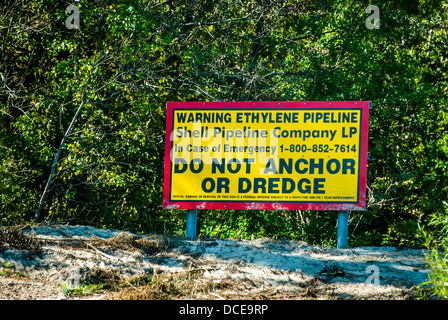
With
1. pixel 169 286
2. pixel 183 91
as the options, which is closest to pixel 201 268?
pixel 169 286

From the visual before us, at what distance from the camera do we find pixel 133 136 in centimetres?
979

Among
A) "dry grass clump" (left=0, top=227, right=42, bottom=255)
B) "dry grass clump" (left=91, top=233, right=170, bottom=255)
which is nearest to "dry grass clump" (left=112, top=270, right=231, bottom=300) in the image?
"dry grass clump" (left=91, top=233, right=170, bottom=255)

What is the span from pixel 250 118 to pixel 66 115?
13.8 ft

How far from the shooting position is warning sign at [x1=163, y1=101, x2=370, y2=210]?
7500 millimetres

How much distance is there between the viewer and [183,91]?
426 inches

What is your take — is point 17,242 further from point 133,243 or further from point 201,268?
point 201,268

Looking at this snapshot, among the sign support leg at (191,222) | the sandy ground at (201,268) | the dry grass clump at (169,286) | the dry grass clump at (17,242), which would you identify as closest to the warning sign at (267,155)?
the sign support leg at (191,222)

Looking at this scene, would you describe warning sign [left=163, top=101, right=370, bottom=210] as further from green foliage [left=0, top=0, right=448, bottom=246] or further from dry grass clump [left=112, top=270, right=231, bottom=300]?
green foliage [left=0, top=0, right=448, bottom=246]

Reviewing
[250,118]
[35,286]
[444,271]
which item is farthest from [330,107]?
[35,286]

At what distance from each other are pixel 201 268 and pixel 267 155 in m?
2.09

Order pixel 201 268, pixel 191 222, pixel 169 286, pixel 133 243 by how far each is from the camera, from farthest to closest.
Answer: pixel 191 222, pixel 133 243, pixel 201 268, pixel 169 286

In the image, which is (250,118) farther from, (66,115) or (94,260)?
(66,115)

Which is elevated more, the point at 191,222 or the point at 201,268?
the point at 191,222

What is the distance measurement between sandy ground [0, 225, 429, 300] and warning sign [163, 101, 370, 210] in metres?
0.65
